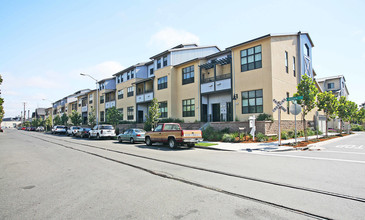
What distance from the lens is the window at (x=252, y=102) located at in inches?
801

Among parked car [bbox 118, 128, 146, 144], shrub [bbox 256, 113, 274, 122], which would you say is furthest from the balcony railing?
parked car [bbox 118, 128, 146, 144]

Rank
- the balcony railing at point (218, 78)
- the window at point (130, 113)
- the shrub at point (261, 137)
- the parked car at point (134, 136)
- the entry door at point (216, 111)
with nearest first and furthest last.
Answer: the shrub at point (261, 137)
the parked car at point (134, 136)
the balcony railing at point (218, 78)
the entry door at point (216, 111)
the window at point (130, 113)

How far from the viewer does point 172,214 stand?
3828mm

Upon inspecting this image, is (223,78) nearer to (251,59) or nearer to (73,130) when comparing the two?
(251,59)

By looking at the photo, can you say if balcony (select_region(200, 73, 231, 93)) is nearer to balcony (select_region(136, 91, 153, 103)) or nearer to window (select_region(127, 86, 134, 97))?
balcony (select_region(136, 91, 153, 103))

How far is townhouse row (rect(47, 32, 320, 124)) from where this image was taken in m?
20.3

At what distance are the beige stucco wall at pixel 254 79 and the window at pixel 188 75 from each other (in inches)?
251

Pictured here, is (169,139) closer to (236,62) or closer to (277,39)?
(236,62)

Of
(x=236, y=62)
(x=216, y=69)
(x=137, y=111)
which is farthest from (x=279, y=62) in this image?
(x=137, y=111)

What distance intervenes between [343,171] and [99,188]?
777 centimetres

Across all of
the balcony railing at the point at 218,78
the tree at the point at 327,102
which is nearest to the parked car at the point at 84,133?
the balcony railing at the point at 218,78

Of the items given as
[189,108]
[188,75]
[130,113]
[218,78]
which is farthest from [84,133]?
[218,78]

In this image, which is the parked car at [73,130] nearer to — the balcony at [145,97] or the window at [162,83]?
the balcony at [145,97]

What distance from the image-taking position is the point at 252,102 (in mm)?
20828
